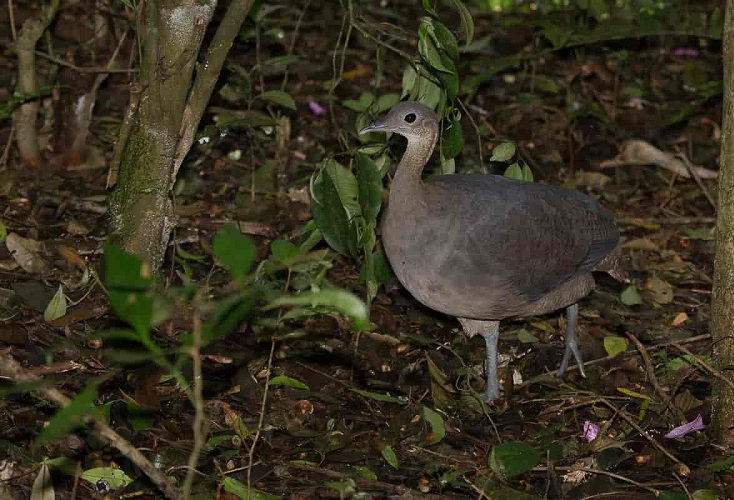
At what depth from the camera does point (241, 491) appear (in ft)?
13.9

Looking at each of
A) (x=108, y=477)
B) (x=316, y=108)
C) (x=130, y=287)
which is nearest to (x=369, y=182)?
(x=108, y=477)

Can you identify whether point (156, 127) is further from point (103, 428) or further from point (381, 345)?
point (103, 428)

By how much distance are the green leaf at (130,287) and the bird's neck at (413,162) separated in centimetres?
257

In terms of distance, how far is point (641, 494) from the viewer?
4.62 m

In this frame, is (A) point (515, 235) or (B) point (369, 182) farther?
(A) point (515, 235)

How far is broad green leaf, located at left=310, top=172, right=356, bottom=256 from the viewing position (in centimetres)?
512

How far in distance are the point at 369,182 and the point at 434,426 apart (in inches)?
42.5

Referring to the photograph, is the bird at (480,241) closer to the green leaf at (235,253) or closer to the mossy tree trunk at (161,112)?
the mossy tree trunk at (161,112)

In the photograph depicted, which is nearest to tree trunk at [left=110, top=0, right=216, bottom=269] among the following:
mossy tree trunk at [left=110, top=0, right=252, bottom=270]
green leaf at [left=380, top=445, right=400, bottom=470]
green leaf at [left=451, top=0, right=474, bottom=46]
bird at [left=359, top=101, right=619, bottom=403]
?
mossy tree trunk at [left=110, top=0, right=252, bottom=270]

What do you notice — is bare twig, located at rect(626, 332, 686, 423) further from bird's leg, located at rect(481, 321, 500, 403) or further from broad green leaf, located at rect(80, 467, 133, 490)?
broad green leaf, located at rect(80, 467, 133, 490)

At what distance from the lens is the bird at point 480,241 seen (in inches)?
195

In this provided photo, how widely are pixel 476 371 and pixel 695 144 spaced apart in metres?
3.21

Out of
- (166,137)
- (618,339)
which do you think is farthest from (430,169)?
(166,137)

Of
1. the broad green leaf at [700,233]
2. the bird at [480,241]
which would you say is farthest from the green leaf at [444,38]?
the broad green leaf at [700,233]
